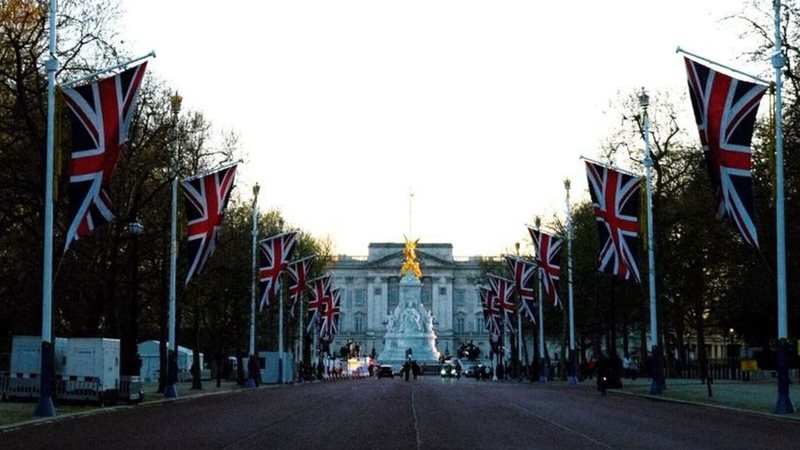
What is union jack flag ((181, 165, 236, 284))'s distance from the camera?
47.9 meters

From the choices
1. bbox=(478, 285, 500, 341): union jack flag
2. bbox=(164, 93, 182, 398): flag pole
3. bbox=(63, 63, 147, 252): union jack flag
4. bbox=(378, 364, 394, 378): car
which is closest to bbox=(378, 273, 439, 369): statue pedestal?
bbox=(378, 364, 394, 378): car

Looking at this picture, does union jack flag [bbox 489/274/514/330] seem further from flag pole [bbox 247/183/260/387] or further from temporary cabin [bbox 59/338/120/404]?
temporary cabin [bbox 59/338/120/404]

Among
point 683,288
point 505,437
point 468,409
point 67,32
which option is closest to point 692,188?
point 683,288

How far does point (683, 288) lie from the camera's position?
64125 mm

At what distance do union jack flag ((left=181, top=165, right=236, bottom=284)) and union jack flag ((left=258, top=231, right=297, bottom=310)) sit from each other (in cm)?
1632

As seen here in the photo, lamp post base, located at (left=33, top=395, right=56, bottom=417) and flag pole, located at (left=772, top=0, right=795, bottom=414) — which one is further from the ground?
flag pole, located at (left=772, top=0, right=795, bottom=414)

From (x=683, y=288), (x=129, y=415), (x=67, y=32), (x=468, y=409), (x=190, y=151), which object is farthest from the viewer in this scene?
(x=683, y=288)

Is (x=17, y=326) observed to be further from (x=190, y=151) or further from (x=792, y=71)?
(x=792, y=71)

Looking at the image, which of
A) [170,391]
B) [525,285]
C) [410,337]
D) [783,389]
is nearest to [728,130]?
[783,389]

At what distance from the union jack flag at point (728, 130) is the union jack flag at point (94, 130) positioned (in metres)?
14.4

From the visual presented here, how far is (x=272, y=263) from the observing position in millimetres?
65562

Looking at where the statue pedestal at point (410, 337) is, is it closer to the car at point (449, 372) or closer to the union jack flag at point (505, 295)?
the car at point (449, 372)

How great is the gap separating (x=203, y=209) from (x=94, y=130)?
13621 mm

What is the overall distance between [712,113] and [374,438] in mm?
14390
